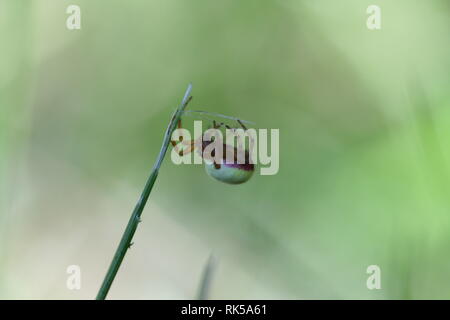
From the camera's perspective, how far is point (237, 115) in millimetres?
3350

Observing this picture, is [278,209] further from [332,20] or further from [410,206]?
[332,20]

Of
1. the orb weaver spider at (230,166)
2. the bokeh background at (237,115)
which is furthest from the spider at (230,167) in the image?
the bokeh background at (237,115)

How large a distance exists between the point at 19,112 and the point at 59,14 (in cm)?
99

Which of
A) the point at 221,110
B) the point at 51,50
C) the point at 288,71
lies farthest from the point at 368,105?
the point at 51,50

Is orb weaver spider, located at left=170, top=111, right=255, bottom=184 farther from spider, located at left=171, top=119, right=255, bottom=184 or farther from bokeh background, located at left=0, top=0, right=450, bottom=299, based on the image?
bokeh background, located at left=0, top=0, right=450, bottom=299

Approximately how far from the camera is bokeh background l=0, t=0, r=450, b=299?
2555 mm

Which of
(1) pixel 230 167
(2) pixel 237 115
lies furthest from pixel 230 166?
(2) pixel 237 115

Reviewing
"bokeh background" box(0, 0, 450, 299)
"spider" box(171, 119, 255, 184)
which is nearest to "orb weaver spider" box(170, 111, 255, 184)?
"spider" box(171, 119, 255, 184)

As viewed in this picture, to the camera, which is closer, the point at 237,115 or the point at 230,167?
the point at 230,167

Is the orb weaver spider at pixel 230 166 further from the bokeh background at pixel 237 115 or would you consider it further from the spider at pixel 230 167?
the bokeh background at pixel 237 115

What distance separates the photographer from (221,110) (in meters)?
3.32

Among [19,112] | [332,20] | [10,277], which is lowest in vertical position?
[10,277]

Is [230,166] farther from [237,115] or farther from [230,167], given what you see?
[237,115]

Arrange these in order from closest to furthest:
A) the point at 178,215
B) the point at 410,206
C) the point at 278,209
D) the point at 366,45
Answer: the point at 410,206, the point at 278,209, the point at 178,215, the point at 366,45
